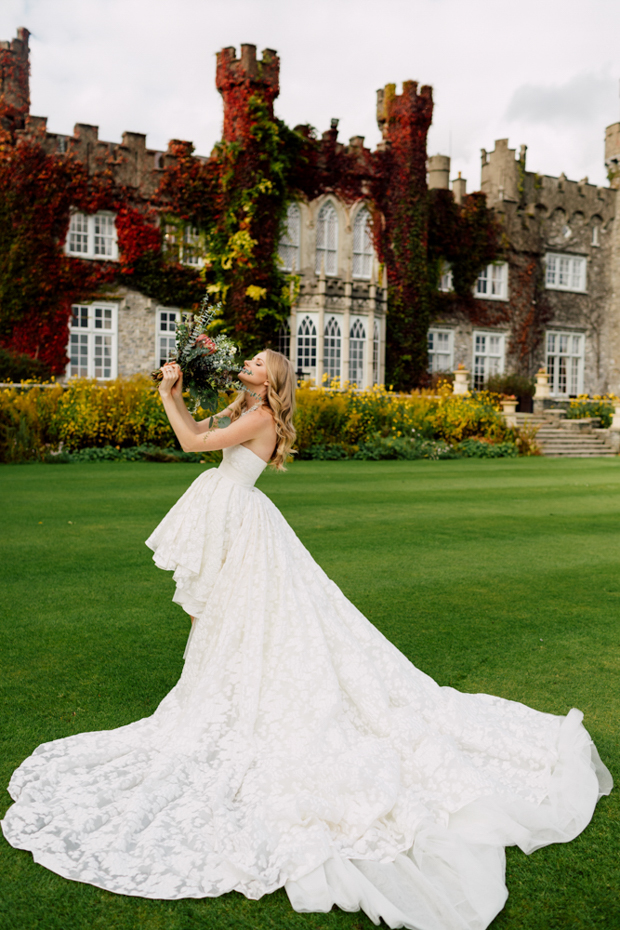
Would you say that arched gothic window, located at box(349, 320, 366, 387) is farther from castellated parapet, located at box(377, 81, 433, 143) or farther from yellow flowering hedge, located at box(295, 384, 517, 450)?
castellated parapet, located at box(377, 81, 433, 143)

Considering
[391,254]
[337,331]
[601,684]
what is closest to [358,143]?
[391,254]

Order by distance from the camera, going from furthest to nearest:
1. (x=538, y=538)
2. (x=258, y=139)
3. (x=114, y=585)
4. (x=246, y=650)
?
(x=258, y=139) → (x=538, y=538) → (x=114, y=585) → (x=246, y=650)

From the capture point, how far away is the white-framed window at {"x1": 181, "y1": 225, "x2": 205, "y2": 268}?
2559cm

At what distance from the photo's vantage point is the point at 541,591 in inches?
249

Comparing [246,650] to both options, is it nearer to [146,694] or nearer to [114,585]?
[146,694]

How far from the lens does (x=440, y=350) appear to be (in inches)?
1186

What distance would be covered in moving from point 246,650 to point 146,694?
0.98 metres

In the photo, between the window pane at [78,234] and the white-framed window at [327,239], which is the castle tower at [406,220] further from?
the window pane at [78,234]

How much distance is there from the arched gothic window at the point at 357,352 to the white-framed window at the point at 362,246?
2737 mm

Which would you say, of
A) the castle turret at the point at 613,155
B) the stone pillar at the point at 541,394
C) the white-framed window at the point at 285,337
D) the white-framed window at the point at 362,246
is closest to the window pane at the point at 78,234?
the white-framed window at the point at 285,337

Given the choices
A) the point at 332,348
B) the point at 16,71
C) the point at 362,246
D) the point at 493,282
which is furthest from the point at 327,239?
the point at 16,71

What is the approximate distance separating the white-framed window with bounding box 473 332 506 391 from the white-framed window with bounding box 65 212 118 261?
1480 centimetres

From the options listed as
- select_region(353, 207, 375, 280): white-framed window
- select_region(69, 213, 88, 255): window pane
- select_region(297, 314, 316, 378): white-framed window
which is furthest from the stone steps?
select_region(69, 213, 88, 255): window pane

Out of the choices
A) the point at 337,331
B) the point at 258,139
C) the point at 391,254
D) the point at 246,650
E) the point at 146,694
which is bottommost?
the point at 146,694
